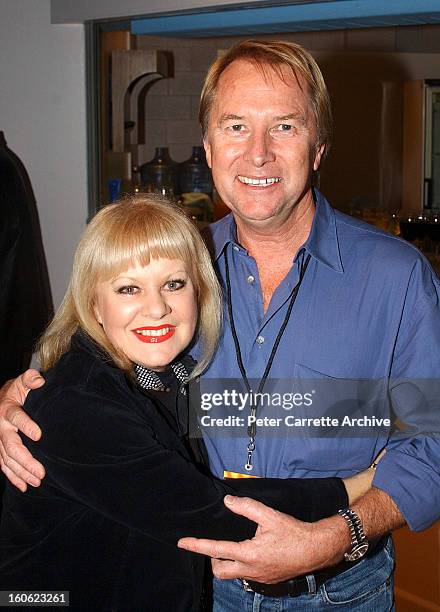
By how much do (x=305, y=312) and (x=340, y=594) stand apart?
1.75ft

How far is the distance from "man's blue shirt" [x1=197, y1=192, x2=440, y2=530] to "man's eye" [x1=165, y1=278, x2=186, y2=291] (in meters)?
0.21

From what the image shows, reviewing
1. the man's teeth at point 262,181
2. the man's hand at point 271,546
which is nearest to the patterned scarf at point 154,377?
the man's hand at point 271,546

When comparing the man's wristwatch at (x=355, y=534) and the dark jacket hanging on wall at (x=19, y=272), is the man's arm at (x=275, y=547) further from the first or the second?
the dark jacket hanging on wall at (x=19, y=272)

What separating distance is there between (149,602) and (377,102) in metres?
1.66

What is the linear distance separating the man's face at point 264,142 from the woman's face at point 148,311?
232 mm

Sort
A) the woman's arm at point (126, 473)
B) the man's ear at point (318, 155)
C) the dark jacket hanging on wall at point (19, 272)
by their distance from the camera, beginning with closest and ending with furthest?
the woman's arm at point (126, 473)
the man's ear at point (318, 155)
the dark jacket hanging on wall at point (19, 272)

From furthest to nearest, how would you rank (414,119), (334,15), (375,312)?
(414,119), (334,15), (375,312)

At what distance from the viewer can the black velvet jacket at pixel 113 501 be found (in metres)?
1.52

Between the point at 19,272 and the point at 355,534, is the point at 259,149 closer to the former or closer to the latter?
the point at 355,534

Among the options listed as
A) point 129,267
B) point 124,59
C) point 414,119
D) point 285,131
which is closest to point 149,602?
point 129,267

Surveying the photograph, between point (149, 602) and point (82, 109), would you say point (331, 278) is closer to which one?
point (149, 602)

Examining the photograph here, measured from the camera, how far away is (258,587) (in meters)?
1.76

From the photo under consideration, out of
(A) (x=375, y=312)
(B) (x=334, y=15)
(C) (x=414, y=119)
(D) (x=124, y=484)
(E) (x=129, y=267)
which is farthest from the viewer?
(C) (x=414, y=119)

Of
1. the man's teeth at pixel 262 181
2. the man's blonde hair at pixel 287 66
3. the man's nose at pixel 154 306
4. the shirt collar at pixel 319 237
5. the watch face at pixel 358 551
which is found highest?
the man's blonde hair at pixel 287 66
